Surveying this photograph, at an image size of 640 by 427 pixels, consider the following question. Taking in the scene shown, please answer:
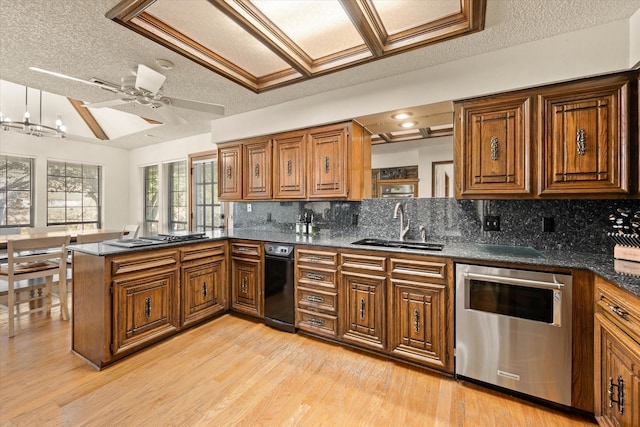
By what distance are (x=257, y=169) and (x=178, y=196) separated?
9.12 ft

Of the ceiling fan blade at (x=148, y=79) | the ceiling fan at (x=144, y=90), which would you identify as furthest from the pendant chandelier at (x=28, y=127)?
the ceiling fan blade at (x=148, y=79)

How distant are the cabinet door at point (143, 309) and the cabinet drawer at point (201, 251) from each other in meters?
0.20

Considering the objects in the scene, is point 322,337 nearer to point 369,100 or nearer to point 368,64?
point 369,100

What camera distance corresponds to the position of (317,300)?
268 cm

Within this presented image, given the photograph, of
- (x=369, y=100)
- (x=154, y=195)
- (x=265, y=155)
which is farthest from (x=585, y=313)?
(x=154, y=195)

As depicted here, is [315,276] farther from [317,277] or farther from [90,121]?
[90,121]

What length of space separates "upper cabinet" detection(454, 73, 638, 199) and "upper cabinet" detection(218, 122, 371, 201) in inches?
37.9

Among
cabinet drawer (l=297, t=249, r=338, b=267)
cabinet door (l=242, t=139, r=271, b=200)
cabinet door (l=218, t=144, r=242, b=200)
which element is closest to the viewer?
cabinet drawer (l=297, t=249, r=338, b=267)

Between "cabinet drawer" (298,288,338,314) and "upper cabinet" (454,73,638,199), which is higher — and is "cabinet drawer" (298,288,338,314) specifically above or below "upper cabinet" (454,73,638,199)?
below

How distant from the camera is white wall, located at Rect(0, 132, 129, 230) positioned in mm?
4653

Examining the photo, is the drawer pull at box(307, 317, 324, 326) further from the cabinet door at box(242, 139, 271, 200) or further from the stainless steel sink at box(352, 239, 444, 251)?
the cabinet door at box(242, 139, 271, 200)

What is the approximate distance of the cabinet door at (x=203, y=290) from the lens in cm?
284

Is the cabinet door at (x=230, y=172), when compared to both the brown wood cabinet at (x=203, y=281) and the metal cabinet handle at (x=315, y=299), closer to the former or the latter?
the brown wood cabinet at (x=203, y=281)

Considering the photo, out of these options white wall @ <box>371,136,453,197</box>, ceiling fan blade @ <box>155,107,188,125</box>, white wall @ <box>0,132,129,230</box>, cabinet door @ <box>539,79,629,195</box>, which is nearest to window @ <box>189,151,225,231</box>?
ceiling fan blade @ <box>155,107,188,125</box>
